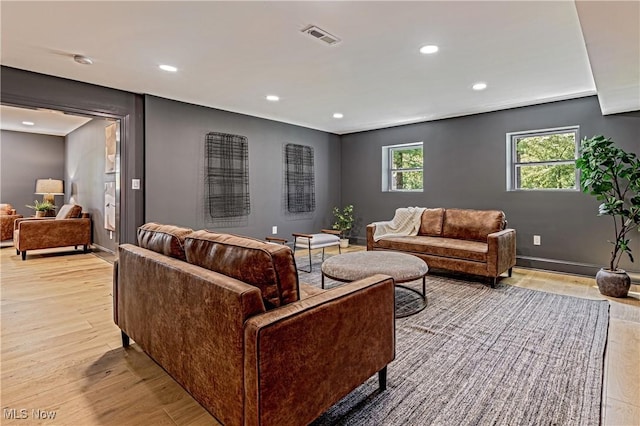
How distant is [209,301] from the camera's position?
52.2 inches

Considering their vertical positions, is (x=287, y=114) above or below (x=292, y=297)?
above

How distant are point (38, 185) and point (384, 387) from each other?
26.7 ft

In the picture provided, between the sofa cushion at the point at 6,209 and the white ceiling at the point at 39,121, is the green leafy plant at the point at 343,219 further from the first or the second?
the sofa cushion at the point at 6,209

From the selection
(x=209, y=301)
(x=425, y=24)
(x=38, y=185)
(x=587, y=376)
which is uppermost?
(x=425, y=24)

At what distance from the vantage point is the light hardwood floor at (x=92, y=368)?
1584 millimetres

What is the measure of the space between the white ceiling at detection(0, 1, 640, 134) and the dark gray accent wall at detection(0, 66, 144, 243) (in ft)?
0.51

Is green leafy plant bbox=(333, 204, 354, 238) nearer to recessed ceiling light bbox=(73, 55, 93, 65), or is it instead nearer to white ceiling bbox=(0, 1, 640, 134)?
white ceiling bbox=(0, 1, 640, 134)

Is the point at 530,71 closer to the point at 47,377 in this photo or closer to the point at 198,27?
the point at 198,27

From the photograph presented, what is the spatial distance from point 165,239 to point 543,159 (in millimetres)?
4820

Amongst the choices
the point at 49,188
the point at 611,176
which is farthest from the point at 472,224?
the point at 49,188

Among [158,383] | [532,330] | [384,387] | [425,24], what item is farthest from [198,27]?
[532,330]

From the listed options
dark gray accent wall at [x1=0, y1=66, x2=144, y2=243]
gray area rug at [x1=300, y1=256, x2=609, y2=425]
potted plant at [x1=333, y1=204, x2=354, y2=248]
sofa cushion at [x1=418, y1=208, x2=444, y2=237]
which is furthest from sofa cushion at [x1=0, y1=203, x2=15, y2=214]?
gray area rug at [x1=300, y1=256, x2=609, y2=425]

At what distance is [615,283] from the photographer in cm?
330

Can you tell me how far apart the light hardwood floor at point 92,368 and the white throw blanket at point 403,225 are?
1.76m
